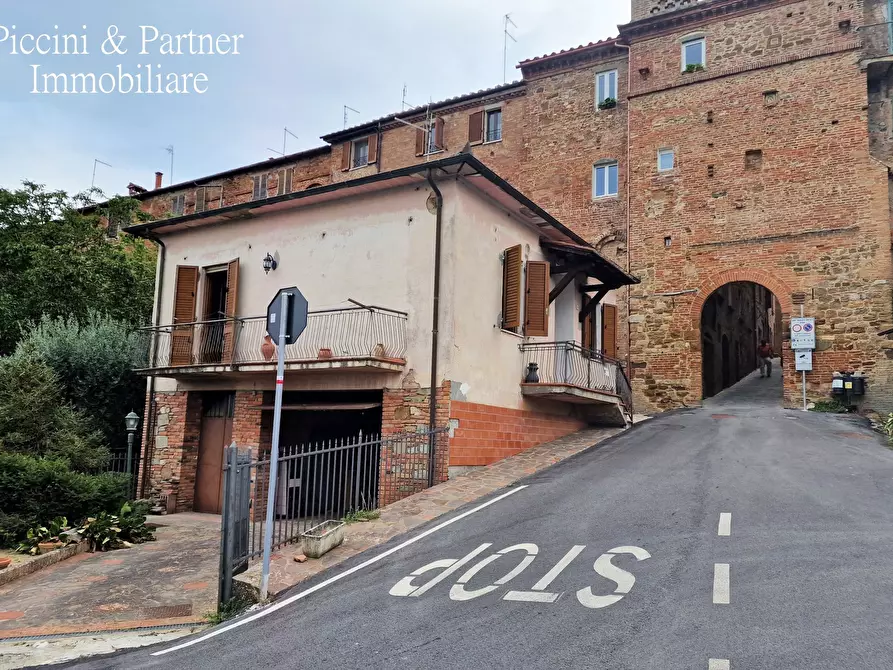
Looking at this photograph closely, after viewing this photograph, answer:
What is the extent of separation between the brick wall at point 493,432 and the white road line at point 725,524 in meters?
4.71

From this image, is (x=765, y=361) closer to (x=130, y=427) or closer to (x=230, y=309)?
(x=230, y=309)

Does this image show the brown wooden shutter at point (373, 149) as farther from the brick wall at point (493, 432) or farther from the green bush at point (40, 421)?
the brick wall at point (493, 432)

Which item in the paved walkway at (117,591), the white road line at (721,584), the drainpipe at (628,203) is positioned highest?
the drainpipe at (628,203)

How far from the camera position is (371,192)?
518 inches

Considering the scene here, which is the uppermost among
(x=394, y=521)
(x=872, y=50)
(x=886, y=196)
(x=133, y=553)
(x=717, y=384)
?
(x=872, y=50)

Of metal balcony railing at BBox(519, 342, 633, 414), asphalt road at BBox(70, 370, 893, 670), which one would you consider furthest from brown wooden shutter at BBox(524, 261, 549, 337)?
asphalt road at BBox(70, 370, 893, 670)

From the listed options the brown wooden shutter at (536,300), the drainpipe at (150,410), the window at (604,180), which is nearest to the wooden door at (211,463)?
the drainpipe at (150,410)

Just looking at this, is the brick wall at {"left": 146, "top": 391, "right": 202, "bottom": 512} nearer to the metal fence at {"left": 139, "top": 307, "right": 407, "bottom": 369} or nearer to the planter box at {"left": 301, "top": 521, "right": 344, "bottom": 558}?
the metal fence at {"left": 139, "top": 307, "right": 407, "bottom": 369}

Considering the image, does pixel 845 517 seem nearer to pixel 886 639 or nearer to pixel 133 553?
pixel 886 639

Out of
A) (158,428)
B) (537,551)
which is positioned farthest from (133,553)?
(537,551)

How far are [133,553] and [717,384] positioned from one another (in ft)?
73.5

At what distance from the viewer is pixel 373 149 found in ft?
96.5

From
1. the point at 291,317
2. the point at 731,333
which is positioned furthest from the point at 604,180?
the point at 291,317

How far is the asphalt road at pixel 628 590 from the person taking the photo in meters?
4.85
